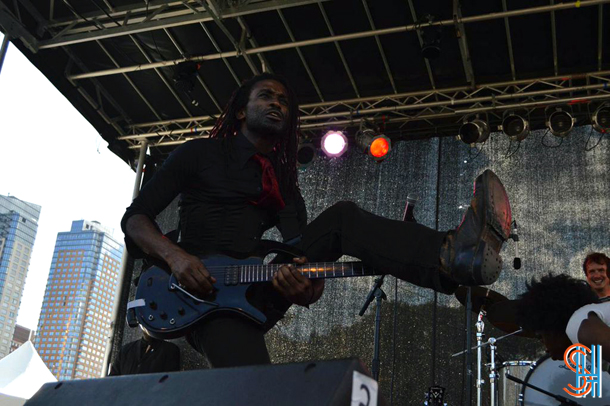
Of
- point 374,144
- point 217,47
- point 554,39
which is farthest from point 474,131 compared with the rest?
point 217,47

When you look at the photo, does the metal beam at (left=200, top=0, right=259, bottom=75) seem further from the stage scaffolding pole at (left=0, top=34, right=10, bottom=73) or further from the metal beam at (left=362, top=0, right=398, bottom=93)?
the stage scaffolding pole at (left=0, top=34, right=10, bottom=73)

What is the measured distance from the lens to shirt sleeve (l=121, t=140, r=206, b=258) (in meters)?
2.27

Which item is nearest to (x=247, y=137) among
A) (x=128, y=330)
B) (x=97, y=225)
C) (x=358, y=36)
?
(x=358, y=36)

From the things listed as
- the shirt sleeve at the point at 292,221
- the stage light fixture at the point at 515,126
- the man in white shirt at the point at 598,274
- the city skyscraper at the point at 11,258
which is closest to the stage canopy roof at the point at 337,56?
the stage light fixture at the point at 515,126

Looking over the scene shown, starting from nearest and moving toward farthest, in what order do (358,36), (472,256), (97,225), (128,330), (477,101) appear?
1. (472,256)
2. (358,36)
3. (477,101)
4. (128,330)
5. (97,225)

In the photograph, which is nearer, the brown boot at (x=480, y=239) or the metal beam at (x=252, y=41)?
the brown boot at (x=480, y=239)

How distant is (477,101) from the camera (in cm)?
798

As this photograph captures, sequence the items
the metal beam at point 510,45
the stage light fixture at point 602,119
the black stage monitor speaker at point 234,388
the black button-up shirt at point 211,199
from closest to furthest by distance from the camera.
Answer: the black stage monitor speaker at point 234,388, the black button-up shirt at point 211,199, the metal beam at point 510,45, the stage light fixture at point 602,119

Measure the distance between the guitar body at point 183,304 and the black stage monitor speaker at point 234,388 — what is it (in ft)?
1.94

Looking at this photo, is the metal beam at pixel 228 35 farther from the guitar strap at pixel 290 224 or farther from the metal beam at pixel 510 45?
the guitar strap at pixel 290 224

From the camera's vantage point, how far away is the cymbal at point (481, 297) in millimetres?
5852

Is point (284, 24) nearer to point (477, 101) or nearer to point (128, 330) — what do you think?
point (477, 101)

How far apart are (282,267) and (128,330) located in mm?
7414

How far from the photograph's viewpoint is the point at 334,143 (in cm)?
836
